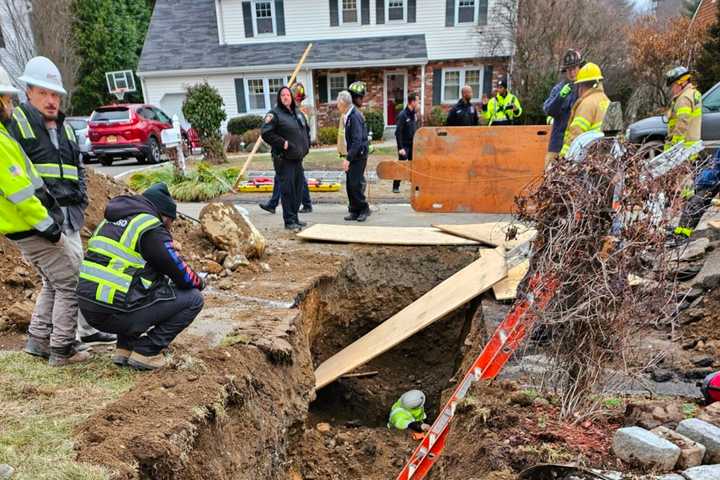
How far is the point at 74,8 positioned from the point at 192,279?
1117 inches

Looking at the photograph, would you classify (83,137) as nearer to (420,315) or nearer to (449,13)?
(420,315)

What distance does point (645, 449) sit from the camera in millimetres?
2389

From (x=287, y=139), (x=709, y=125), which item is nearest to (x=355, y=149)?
(x=287, y=139)

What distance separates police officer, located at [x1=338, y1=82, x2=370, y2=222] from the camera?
7.01 metres

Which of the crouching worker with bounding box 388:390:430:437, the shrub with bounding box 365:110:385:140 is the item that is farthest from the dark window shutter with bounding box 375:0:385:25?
the crouching worker with bounding box 388:390:430:437

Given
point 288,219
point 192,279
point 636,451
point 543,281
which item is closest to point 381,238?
point 288,219

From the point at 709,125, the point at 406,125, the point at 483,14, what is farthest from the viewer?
the point at 483,14

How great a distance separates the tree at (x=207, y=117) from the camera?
48.4ft

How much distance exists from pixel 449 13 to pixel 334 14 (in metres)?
4.90

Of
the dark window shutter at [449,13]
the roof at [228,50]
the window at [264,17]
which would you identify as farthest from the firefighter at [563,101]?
the window at [264,17]

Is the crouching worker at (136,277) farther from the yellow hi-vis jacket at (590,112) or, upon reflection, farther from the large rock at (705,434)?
the yellow hi-vis jacket at (590,112)

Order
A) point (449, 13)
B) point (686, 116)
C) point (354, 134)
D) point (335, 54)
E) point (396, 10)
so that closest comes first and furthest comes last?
point (686, 116) < point (354, 134) < point (449, 13) < point (335, 54) < point (396, 10)

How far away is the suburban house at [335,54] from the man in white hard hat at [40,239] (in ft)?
59.6

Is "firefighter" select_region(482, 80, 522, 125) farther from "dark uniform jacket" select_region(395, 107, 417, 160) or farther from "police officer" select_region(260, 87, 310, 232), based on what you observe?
"police officer" select_region(260, 87, 310, 232)
